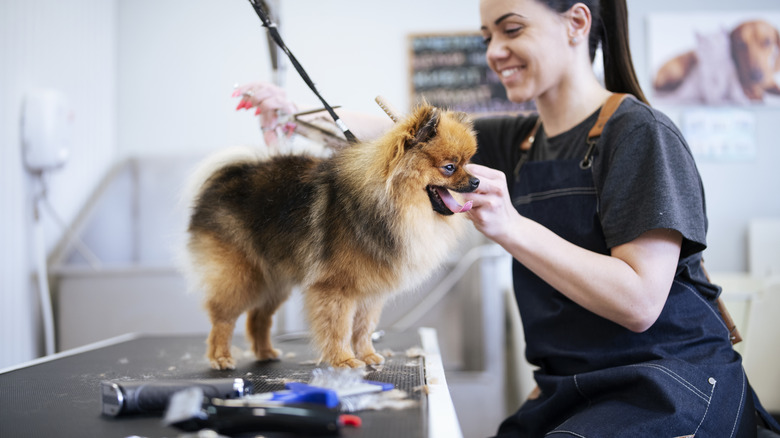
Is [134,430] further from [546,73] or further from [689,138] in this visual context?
[689,138]

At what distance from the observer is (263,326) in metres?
1.49

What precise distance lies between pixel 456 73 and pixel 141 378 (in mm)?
2797

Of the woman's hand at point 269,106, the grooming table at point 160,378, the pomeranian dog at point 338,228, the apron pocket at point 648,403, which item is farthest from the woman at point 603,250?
the woman's hand at point 269,106

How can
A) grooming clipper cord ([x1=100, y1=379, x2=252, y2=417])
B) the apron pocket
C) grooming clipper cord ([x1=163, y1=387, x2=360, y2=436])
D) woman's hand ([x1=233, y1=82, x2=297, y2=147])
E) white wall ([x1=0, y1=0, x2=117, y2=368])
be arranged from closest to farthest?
grooming clipper cord ([x1=163, y1=387, x2=360, y2=436]), grooming clipper cord ([x1=100, y1=379, x2=252, y2=417]), the apron pocket, woman's hand ([x1=233, y1=82, x2=297, y2=147]), white wall ([x1=0, y1=0, x2=117, y2=368])

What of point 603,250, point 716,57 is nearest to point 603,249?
point 603,250

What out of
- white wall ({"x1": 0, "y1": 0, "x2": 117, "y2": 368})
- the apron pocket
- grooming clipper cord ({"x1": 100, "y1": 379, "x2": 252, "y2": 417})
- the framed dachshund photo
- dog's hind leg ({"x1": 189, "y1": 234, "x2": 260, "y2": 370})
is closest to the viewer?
grooming clipper cord ({"x1": 100, "y1": 379, "x2": 252, "y2": 417})

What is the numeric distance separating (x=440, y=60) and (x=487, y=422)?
2085 mm

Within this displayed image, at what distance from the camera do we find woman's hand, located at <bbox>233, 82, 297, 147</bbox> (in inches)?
55.4

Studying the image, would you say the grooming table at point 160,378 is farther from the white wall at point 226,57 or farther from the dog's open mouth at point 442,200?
the white wall at point 226,57

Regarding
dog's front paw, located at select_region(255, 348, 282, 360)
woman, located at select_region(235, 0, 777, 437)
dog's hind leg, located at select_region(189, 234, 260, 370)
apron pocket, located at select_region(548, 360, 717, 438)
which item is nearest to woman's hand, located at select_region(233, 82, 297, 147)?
woman, located at select_region(235, 0, 777, 437)

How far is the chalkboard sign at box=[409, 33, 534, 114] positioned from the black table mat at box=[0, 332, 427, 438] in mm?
2015

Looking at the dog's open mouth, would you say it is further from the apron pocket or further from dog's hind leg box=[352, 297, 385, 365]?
the apron pocket

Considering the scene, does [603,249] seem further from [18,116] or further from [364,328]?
[18,116]

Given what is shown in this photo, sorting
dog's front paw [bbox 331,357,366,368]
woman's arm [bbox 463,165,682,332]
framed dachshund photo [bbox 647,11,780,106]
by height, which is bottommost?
dog's front paw [bbox 331,357,366,368]
